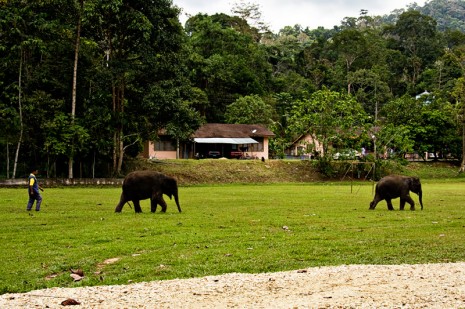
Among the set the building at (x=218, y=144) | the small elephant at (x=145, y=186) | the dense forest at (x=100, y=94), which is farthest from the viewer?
the building at (x=218, y=144)

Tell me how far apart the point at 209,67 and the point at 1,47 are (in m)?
40.2

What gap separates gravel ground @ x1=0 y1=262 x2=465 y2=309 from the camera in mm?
8625

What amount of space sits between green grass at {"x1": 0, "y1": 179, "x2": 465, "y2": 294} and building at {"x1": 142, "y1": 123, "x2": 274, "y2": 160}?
48.6 m

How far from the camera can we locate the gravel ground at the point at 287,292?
8625 millimetres

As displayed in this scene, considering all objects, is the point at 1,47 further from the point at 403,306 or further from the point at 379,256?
the point at 403,306

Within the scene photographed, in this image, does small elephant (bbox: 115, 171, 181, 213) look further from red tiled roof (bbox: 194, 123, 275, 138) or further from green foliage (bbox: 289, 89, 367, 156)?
red tiled roof (bbox: 194, 123, 275, 138)

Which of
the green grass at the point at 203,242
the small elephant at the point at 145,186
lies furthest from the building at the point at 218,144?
the green grass at the point at 203,242

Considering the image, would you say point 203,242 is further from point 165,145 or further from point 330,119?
point 165,145

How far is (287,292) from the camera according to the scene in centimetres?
934

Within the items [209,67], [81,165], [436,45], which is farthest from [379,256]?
[436,45]

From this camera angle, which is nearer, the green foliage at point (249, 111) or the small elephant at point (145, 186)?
the small elephant at point (145, 186)

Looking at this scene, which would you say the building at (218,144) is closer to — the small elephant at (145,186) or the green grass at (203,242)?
the small elephant at (145,186)

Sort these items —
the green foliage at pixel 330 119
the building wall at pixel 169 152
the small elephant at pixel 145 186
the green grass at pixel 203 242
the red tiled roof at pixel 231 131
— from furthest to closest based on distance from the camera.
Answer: the red tiled roof at pixel 231 131 < the building wall at pixel 169 152 < the green foliage at pixel 330 119 < the small elephant at pixel 145 186 < the green grass at pixel 203 242

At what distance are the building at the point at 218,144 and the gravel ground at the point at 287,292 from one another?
60.4 meters
